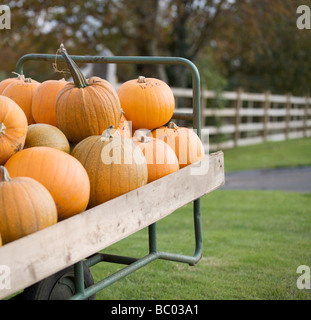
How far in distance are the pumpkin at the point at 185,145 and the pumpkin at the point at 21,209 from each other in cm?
88

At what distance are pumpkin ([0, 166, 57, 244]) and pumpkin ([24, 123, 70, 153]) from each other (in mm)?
373

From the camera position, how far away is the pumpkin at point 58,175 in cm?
153

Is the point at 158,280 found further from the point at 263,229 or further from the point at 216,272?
the point at 263,229

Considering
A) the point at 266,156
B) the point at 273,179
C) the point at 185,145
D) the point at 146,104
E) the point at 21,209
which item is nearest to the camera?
the point at 21,209

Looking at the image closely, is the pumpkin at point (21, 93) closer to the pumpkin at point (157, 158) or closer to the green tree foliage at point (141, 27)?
the pumpkin at point (157, 158)

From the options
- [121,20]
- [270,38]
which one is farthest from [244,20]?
[121,20]

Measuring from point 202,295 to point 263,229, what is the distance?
158cm

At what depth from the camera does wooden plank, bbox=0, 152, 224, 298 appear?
3.78ft

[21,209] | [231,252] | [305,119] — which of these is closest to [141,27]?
[305,119]

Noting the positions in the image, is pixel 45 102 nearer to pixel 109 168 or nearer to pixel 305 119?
pixel 109 168

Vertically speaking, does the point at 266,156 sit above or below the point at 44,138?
below

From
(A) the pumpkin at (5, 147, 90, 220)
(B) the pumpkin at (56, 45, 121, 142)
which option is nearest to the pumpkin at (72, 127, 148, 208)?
(A) the pumpkin at (5, 147, 90, 220)

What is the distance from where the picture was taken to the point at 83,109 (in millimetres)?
1924

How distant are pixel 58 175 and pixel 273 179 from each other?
20.0ft
